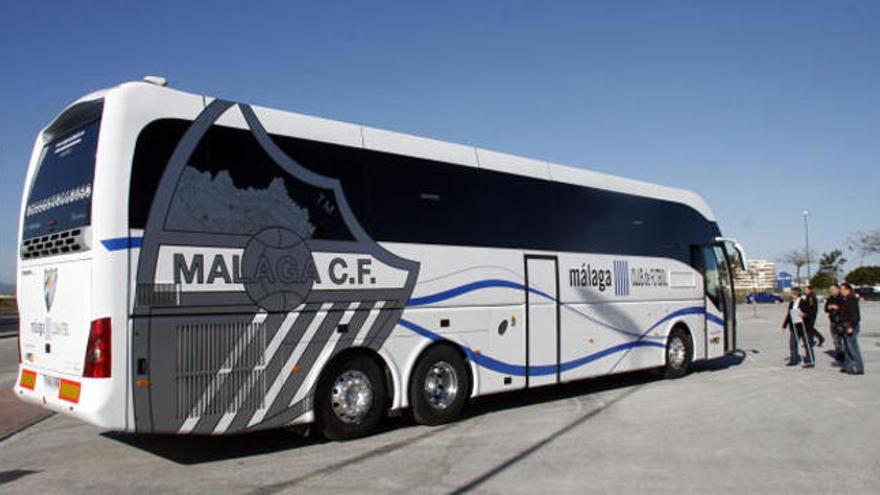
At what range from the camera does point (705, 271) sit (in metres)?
14.6

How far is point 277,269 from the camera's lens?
748cm

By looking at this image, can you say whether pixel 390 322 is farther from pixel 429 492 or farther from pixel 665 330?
pixel 665 330

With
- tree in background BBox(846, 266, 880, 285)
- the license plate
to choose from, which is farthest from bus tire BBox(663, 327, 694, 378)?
tree in background BBox(846, 266, 880, 285)

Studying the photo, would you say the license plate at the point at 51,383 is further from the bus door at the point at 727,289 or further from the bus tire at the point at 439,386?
the bus door at the point at 727,289

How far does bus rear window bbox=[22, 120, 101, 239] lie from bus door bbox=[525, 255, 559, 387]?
5.71 m

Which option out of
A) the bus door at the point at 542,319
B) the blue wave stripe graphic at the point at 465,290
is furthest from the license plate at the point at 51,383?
the bus door at the point at 542,319

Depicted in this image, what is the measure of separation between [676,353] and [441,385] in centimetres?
634

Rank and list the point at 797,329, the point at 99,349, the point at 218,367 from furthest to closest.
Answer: the point at 797,329 < the point at 218,367 < the point at 99,349

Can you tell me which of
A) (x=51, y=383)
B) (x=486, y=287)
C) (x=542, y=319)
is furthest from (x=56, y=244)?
(x=542, y=319)

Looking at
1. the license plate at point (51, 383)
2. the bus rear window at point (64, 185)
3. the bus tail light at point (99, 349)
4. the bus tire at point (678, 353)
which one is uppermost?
the bus rear window at point (64, 185)

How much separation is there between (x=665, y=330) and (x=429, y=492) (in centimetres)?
841

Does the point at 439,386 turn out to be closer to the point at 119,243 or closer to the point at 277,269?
the point at 277,269

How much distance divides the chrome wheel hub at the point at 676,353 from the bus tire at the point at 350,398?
712 centimetres

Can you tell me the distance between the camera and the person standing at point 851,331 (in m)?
13.9
